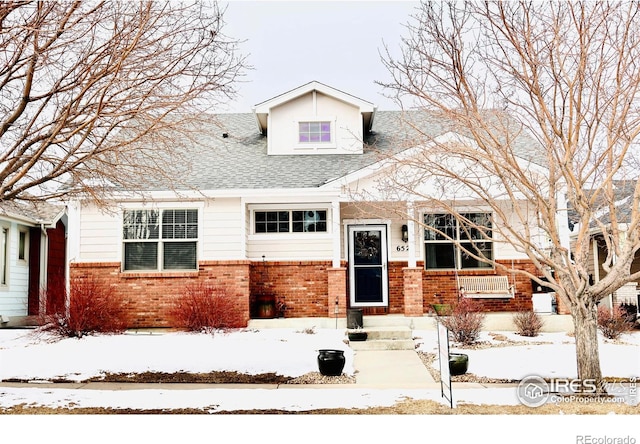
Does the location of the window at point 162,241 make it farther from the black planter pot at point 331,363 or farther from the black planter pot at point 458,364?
the black planter pot at point 458,364

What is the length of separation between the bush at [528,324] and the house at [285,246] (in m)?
1.39

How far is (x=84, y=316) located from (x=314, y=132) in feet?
24.3

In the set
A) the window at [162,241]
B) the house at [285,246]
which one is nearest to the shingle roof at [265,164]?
the house at [285,246]

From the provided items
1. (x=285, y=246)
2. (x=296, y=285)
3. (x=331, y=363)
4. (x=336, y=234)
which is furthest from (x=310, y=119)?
(x=331, y=363)

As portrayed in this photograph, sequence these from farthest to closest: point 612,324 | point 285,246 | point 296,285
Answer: point 285,246
point 296,285
point 612,324

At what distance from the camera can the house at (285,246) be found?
1448 cm

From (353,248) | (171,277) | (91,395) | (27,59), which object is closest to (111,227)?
(171,277)

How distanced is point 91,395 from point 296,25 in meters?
7.68

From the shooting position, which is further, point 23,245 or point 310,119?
point 23,245

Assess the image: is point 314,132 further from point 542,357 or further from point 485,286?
point 542,357

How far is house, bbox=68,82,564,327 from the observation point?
14.5m

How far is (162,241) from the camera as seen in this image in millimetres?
14758

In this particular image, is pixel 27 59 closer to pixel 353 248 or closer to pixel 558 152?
pixel 558 152

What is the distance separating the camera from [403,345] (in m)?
12.0
